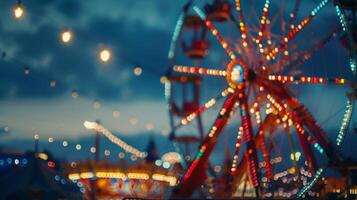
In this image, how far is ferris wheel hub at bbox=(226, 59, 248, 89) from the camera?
88.6 ft

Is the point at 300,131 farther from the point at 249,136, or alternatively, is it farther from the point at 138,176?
the point at 138,176

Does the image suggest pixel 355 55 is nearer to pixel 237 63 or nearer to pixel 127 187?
pixel 237 63

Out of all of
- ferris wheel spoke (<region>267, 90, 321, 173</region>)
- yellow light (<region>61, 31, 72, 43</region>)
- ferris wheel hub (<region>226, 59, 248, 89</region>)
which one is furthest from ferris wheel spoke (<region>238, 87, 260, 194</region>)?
yellow light (<region>61, 31, 72, 43</region>)

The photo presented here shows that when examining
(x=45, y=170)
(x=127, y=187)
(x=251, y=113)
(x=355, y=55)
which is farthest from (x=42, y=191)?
(x=127, y=187)

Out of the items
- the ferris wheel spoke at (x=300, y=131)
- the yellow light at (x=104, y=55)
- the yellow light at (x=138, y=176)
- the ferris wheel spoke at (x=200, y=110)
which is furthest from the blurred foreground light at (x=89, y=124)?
the yellow light at (x=104, y=55)

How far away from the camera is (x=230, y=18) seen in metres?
29.0

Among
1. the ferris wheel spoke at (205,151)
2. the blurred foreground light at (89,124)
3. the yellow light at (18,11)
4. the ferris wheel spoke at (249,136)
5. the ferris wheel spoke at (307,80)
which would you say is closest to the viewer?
the yellow light at (18,11)

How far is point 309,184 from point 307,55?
6088 millimetres

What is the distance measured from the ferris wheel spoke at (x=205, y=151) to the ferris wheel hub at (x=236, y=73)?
2.18 ft

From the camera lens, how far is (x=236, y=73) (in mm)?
27297

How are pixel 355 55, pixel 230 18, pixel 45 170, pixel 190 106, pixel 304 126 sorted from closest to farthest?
pixel 355 55 < pixel 45 170 < pixel 304 126 < pixel 230 18 < pixel 190 106

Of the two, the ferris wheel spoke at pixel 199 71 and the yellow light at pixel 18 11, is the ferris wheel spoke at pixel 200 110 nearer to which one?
the ferris wheel spoke at pixel 199 71

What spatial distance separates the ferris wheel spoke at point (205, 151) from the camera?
89.5 feet

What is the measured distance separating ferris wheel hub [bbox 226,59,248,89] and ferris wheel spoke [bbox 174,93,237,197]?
0.66 metres
